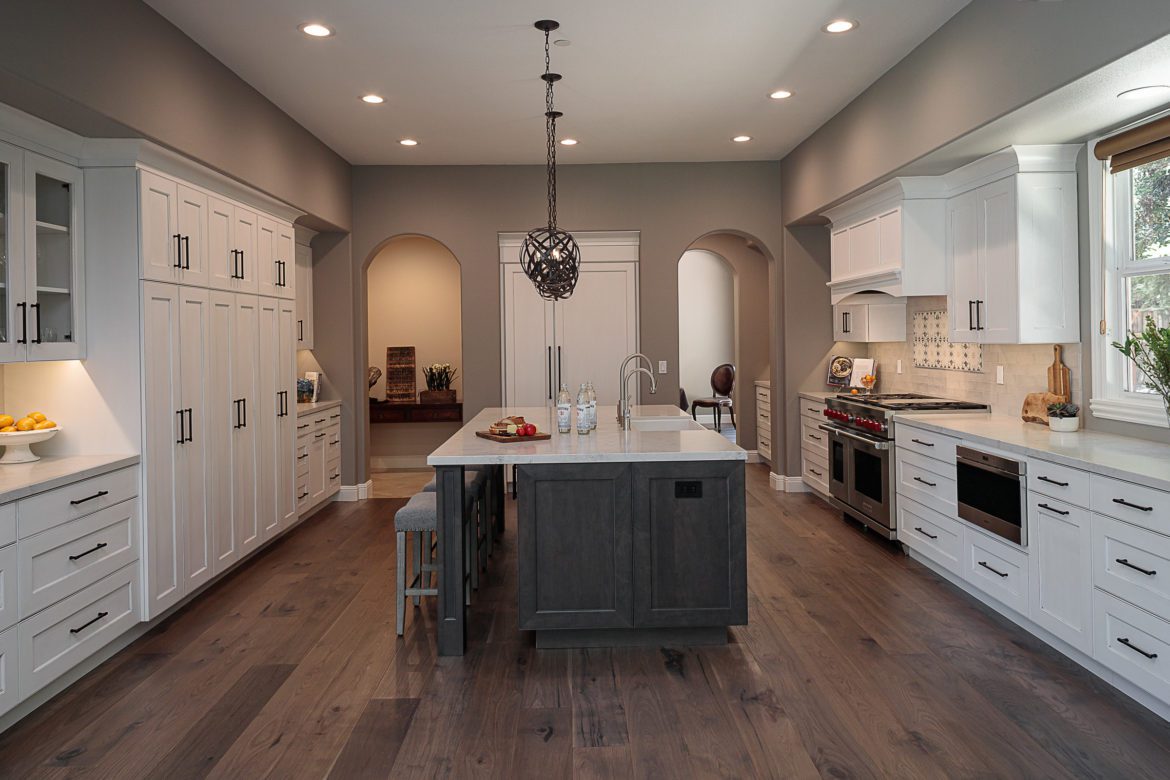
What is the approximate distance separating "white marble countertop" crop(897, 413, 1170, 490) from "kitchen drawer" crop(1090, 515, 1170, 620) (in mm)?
193

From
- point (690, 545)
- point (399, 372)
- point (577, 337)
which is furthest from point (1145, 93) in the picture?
point (399, 372)

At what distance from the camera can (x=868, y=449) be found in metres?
5.28

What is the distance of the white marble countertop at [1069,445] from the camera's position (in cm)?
292

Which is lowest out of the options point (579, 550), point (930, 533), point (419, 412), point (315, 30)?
point (930, 533)

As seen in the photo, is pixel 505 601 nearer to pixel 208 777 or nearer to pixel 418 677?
pixel 418 677

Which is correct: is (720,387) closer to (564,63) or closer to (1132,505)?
(564,63)

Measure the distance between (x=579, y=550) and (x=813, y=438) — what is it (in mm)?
3874

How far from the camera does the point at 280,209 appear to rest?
5594 mm

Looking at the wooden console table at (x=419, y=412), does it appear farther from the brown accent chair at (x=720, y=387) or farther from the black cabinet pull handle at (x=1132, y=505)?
the black cabinet pull handle at (x=1132, y=505)

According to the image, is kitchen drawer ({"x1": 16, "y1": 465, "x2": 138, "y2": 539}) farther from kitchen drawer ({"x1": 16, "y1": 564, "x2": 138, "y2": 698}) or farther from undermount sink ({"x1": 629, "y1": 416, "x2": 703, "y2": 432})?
undermount sink ({"x1": 629, "y1": 416, "x2": 703, "y2": 432})

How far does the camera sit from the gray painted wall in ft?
9.55

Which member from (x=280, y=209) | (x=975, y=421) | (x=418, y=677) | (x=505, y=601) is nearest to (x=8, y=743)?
(x=418, y=677)

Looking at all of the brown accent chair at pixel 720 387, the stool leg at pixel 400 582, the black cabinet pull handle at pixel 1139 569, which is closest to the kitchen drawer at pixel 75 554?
the stool leg at pixel 400 582

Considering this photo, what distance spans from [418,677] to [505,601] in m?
1.01
